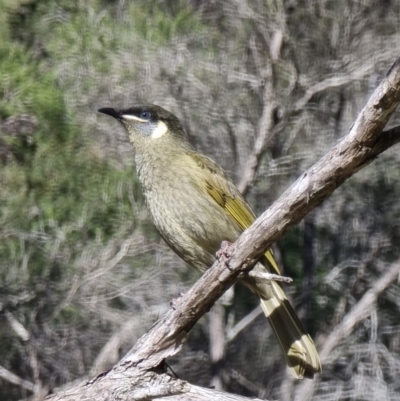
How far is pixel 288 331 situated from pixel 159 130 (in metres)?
1.71

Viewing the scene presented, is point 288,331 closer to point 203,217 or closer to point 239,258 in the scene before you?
point 203,217

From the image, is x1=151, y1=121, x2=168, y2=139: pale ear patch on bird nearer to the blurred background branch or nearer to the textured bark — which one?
the blurred background branch

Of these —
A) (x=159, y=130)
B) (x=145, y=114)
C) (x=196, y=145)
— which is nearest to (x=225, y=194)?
(x=159, y=130)

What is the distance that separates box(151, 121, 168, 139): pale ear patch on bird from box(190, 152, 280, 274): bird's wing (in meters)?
0.34

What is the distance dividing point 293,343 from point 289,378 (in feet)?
8.40

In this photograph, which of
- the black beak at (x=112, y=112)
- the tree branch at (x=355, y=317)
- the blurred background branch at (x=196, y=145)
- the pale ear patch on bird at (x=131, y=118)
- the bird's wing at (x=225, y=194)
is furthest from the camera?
the tree branch at (x=355, y=317)

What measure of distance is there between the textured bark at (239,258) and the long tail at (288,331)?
0.62 metres

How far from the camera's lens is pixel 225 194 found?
6.16 m

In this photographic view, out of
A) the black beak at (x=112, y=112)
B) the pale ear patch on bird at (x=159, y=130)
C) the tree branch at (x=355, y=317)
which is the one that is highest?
the black beak at (x=112, y=112)

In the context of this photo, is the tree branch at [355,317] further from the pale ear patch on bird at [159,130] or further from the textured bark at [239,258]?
the textured bark at [239,258]

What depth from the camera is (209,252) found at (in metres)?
6.00

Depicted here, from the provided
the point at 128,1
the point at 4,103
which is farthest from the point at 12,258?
the point at 128,1

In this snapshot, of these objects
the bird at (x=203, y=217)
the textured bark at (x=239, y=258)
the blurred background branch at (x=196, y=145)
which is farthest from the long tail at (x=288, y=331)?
the blurred background branch at (x=196, y=145)

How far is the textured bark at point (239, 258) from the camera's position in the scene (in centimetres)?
433
